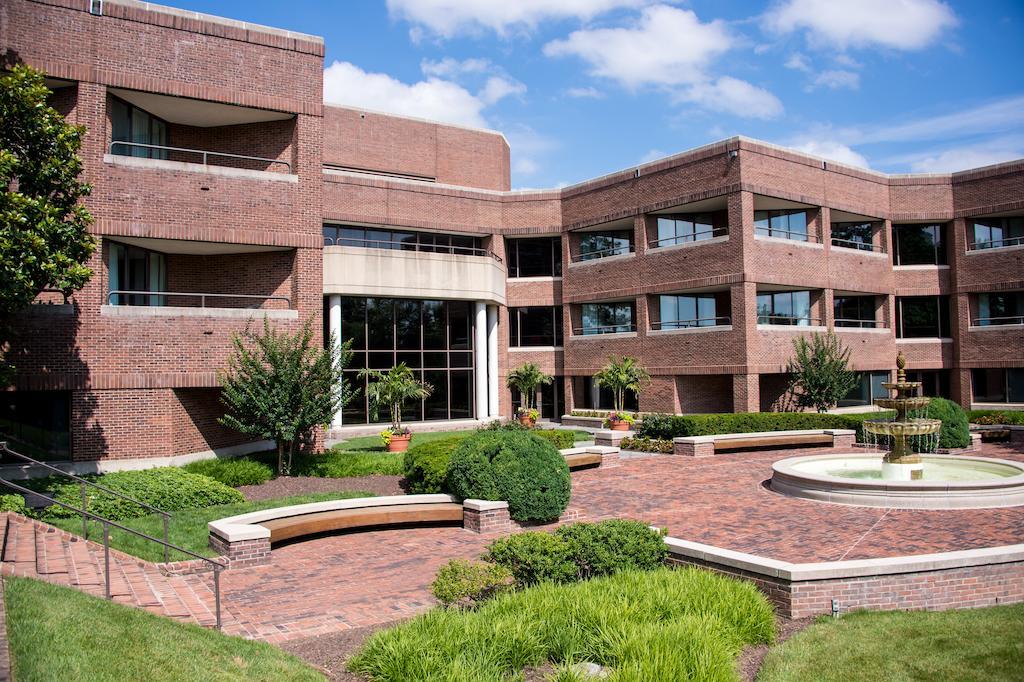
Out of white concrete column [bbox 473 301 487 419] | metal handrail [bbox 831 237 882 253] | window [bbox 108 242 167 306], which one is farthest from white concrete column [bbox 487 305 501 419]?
metal handrail [bbox 831 237 882 253]

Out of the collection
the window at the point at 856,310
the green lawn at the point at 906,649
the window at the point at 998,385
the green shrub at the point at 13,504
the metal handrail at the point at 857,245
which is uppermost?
the metal handrail at the point at 857,245

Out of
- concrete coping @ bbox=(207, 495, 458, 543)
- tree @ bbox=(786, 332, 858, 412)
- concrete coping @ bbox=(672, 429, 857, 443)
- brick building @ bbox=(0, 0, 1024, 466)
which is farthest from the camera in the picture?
tree @ bbox=(786, 332, 858, 412)

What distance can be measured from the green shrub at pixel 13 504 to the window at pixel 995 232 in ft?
127

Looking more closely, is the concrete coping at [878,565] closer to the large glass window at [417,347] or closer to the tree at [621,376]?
the tree at [621,376]

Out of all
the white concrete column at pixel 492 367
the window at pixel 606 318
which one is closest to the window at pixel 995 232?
the window at pixel 606 318

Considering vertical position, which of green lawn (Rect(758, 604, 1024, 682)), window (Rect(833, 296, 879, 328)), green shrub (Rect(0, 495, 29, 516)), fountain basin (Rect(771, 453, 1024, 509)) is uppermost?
window (Rect(833, 296, 879, 328))

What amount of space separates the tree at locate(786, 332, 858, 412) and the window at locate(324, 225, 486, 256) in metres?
15.5

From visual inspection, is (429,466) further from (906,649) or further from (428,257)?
(428,257)

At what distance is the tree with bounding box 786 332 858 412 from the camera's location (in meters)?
29.5

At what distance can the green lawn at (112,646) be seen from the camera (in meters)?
5.51

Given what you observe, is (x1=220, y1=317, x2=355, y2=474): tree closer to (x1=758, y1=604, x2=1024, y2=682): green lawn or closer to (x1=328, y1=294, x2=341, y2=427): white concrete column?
(x1=328, y1=294, x2=341, y2=427): white concrete column

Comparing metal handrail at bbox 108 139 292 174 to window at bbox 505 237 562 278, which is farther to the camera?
window at bbox 505 237 562 278

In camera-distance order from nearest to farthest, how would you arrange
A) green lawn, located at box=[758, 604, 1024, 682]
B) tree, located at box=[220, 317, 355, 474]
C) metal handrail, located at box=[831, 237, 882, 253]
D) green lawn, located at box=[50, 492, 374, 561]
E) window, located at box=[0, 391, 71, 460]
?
green lawn, located at box=[758, 604, 1024, 682], green lawn, located at box=[50, 492, 374, 561], window, located at box=[0, 391, 71, 460], tree, located at box=[220, 317, 355, 474], metal handrail, located at box=[831, 237, 882, 253]

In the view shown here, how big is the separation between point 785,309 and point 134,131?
2611cm
